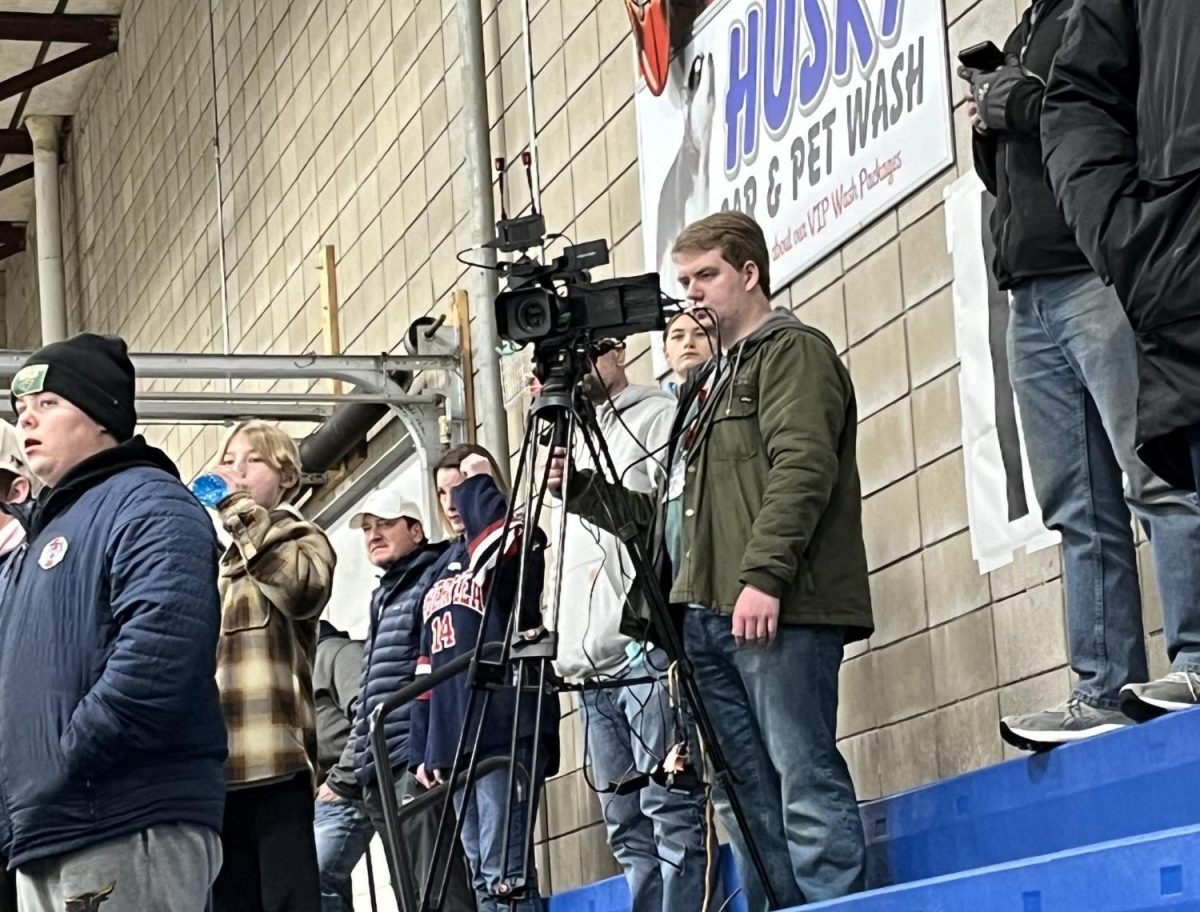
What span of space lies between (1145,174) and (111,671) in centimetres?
156

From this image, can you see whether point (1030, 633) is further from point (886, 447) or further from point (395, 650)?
point (395, 650)

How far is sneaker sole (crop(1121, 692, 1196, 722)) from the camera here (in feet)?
9.16

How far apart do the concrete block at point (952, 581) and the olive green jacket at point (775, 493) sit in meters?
0.82

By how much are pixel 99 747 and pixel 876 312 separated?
2.30m

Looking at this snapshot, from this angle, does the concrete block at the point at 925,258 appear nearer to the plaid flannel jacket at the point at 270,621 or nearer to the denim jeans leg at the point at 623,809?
the denim jeans leg at the point at 623,809

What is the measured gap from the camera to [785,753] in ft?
10.8

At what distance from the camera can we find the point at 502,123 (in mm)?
7105

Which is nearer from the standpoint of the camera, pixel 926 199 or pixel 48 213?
pixel 926 199

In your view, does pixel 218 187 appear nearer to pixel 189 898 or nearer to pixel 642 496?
pixel 642 496

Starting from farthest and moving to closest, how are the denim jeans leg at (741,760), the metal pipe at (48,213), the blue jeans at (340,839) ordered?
the metal pipe at (48,213)
the blue jeans at (340,839)
the denim jeans leg at (741,760)

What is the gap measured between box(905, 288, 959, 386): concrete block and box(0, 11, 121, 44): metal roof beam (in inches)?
353

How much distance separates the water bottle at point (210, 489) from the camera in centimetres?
432

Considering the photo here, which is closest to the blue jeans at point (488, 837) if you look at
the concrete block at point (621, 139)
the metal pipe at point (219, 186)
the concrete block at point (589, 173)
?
the concrete block at point (621, 139)

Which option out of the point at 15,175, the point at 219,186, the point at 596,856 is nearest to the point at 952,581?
the point at 596,856
